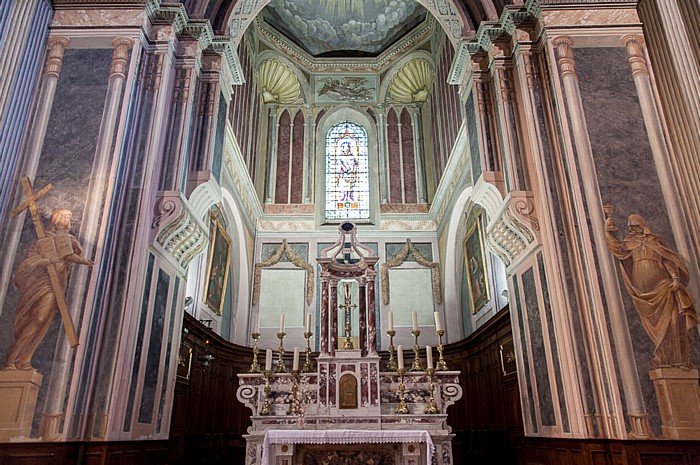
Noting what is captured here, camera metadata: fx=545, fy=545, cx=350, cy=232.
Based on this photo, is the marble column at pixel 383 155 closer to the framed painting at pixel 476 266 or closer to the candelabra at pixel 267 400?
the framed painting at pixel 476 266

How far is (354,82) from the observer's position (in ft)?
60.3

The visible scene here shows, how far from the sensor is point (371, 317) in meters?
7.77

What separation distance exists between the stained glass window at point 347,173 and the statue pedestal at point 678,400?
11.8 m

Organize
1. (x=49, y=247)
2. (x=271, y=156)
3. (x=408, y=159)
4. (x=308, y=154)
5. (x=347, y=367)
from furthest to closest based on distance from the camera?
(x=408, y=159) → (x=308, y=154) → (x=271, y=156) → (x=347, y=367) → (x=49, y=247)

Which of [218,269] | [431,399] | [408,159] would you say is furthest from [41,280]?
[408,159]

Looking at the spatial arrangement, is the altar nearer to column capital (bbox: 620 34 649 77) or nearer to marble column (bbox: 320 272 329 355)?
marble column (bbox: 320 272 329 355)

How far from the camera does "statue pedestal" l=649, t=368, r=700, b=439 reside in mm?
5656

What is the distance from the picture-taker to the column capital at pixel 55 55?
7598 millimetres

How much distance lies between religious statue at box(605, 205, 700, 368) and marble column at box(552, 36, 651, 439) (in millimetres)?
147

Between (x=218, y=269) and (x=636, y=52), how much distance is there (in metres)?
9.34

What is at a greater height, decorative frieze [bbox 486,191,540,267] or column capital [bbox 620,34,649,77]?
column capital [bbox 620,34,649,77]

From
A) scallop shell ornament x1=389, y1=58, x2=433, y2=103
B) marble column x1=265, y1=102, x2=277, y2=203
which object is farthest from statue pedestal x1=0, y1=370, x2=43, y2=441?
scallop shell ornament x1=389, y1=58, x2=433, y2=103

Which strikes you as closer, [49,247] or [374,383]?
[49,247]

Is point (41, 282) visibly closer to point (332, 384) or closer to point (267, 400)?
point (267, 400)
